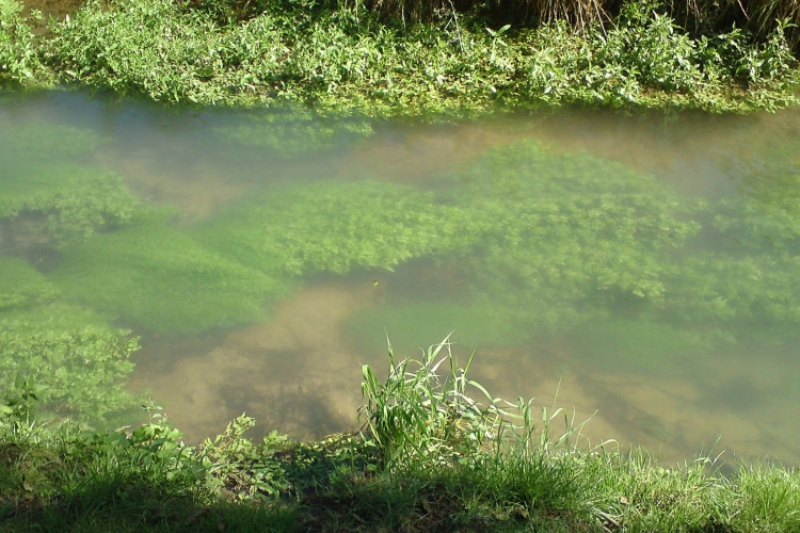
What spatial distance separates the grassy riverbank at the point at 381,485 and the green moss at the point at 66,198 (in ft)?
4.54

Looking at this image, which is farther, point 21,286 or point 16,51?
point 16,51

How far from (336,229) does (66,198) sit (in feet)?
4.46

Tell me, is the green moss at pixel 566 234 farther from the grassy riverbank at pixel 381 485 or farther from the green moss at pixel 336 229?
the grassy riverbank at pixel 381 485

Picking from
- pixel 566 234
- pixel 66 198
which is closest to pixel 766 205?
pixel 566 234

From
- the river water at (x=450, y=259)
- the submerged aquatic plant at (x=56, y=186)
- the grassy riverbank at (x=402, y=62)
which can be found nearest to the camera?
the river water at (x=450, y=259)

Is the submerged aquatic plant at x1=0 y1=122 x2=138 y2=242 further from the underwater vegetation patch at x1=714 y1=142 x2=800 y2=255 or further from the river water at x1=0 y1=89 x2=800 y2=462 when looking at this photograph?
the underwater vegetation patch at x1=714 y1=142 x2=800 y2=255

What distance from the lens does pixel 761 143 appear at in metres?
4.33

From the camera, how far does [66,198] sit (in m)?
3.73

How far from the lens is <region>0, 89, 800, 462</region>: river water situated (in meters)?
2.80

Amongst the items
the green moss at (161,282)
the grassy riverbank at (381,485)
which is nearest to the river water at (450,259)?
the green moss at (161,282)

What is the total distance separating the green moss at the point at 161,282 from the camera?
3107 millimetres

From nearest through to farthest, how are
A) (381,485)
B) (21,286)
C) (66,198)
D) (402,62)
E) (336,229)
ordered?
1. (381,485)
2. (21,286)
3. (336,229)
4. (66,198)
5. (402,62)

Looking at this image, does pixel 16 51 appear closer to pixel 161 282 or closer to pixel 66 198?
pixel 66 198

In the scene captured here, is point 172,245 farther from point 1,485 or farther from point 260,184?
point 1,485
